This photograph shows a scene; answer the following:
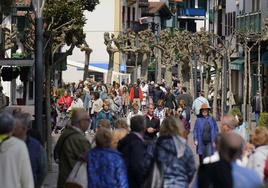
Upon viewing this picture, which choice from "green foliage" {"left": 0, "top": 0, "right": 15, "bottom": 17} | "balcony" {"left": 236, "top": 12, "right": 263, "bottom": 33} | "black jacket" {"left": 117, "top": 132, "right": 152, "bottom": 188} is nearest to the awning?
"balcony" {"left": 236, "top": 12, "right": 263, "bottom": 33}

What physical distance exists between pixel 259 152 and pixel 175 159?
1035mm

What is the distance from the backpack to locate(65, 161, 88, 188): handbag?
826 centimetres

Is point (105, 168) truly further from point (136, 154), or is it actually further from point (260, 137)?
point (260, 137)

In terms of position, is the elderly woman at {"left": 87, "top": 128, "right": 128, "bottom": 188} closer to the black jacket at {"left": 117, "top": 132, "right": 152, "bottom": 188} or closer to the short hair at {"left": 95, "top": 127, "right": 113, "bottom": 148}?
the short hair at {"left": 95, "top": 127, "right": 113, "bottom": 148}

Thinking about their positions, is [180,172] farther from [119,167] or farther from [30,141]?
[30,141]

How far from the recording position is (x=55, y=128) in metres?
A: 35.1

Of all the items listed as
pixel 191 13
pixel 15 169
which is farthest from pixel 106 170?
pixel 191 13

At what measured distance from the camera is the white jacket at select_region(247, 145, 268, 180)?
12195 mm

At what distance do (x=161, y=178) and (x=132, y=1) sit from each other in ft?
271

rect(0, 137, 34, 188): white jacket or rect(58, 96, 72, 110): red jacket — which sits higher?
rect(0, 137, 34, 188): white jacket

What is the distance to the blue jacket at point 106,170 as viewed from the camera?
40.3ft

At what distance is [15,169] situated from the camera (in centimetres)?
1148

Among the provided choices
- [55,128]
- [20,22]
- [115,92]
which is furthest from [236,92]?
[55,128]

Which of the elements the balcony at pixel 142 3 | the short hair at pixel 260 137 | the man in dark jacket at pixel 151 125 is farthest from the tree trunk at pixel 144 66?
the short hair at pixel 260 137
